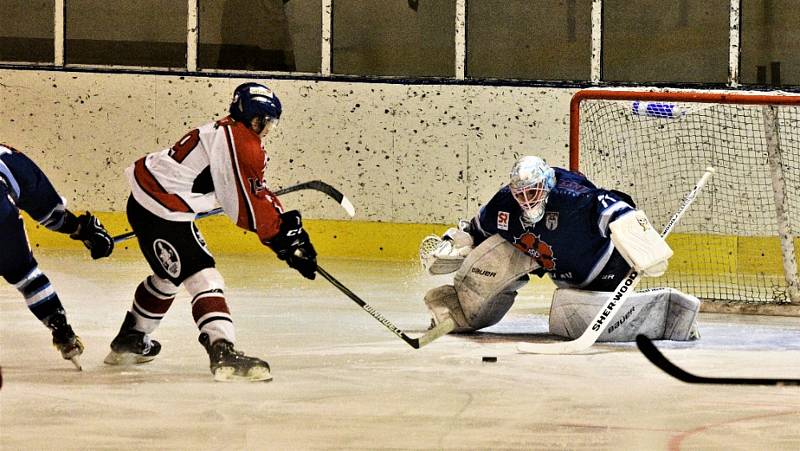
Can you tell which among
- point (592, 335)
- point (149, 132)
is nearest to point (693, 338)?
point (592, 335)

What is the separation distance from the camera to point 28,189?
4676 mm

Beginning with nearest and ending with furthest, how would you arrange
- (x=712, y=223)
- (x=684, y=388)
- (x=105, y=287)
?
(x=684, y=388) → (x=105, y=287) → (x=712, y=223)

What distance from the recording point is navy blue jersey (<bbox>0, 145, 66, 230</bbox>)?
4.59 meters

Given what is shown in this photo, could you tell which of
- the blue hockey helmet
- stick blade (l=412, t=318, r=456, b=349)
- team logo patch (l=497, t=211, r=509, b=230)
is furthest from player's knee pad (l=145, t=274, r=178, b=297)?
team logo patch (l=497, t=211, r=509, b=230)

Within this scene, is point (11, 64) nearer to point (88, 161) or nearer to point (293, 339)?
Answer: point (88, 161)

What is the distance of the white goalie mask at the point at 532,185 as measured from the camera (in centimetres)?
544

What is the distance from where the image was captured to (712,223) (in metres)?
8.30

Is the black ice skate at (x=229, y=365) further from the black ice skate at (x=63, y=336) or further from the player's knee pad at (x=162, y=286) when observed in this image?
the black ice skate at (x=63, y=336)

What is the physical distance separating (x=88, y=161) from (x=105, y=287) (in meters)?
1.92

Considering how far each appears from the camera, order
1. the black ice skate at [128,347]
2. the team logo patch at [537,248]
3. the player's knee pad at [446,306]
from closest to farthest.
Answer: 1. the black ice skate at [128,347]
2. the team logo patch at [537,248]
3. the player's knee pad at [446,306]

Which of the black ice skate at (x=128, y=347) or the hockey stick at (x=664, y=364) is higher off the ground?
the hockey stick at (x=664, y=364)

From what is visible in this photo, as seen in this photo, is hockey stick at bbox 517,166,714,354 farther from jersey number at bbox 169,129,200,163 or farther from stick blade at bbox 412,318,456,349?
jersey number at bbox 169,129,200,163

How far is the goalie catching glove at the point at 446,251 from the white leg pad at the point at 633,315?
42cm

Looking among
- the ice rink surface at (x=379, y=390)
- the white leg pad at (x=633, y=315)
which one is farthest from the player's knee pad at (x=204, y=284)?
the white leg pad at (x=633, y=315)
